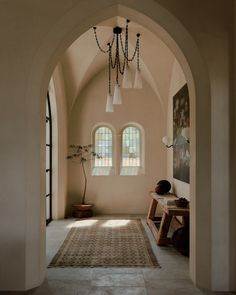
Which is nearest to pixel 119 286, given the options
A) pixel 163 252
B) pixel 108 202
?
pixel 163 252

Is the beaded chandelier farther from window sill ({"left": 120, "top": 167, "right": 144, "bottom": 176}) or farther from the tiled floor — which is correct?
the tiled floor

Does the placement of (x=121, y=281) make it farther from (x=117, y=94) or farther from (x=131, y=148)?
(x=131, y=148)

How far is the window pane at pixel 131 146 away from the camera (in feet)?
27.7

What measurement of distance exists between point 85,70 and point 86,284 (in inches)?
197

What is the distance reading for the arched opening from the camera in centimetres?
350

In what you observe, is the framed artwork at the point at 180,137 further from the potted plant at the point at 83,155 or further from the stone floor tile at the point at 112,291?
the stone floor tile at the point at 112,291

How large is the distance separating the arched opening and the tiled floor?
0.68 feet

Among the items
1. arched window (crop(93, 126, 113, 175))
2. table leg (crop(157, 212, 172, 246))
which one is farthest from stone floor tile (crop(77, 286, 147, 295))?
arched window (crop(93, 126, 113, 175))

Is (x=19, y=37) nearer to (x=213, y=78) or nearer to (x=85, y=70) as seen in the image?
(x=213, y=78)

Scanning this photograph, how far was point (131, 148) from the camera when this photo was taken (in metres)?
8.45

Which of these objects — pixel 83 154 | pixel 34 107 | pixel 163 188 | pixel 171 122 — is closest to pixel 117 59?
pixel 171 122

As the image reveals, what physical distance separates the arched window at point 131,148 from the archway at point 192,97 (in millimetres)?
4828

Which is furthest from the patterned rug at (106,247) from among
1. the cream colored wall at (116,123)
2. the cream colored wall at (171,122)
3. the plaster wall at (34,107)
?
the cream colored wall at (116,123)

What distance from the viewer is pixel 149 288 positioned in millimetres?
3527
